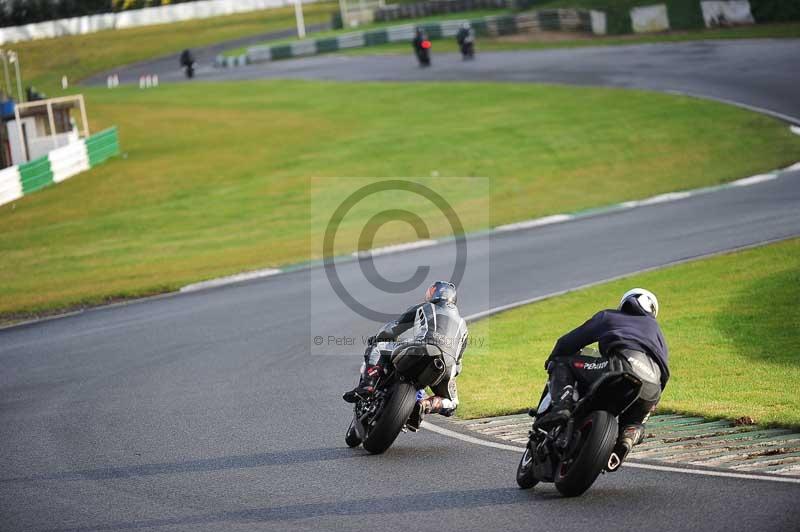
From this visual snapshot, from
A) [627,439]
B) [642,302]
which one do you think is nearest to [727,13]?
[642,302]

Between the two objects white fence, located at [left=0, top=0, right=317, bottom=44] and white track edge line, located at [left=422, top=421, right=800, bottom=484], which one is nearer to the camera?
white track edge line, located at [left=422, top=421, right=800, bottom=484]

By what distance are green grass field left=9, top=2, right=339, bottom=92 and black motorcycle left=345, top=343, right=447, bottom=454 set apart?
65.7m

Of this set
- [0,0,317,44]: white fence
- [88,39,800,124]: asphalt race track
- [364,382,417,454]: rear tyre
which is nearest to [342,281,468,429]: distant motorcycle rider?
[364,382,417,454]: rear tyre

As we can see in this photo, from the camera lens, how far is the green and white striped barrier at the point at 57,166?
32.1m

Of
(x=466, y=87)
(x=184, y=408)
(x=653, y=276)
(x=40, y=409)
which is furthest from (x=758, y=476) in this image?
(x=466, y=87)

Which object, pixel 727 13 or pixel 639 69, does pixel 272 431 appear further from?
pixel 727 13

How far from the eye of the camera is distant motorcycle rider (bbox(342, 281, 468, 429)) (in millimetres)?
9781

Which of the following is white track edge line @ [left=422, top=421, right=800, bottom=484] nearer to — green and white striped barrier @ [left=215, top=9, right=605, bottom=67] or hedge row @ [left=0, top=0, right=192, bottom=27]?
green and white striped barrier @ [left=215, top=9, right=605, bottom=67]

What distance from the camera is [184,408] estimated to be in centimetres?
1241

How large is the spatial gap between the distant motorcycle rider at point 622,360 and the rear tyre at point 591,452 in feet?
0.87

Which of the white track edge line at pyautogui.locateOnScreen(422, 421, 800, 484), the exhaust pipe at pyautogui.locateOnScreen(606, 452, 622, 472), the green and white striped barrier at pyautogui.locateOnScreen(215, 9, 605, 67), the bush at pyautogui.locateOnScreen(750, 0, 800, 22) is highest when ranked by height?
the green and white striped barrier at pyautogui.locateOnScreen(215, 9, 605, 67)

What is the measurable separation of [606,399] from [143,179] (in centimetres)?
2829

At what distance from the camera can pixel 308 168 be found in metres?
33.5

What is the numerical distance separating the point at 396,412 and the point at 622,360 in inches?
94.0
